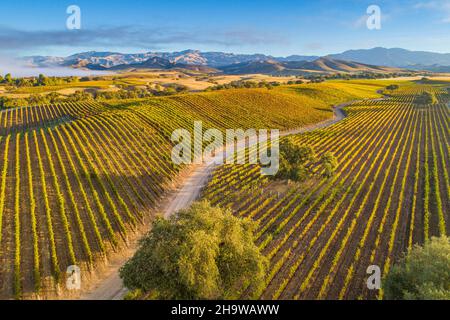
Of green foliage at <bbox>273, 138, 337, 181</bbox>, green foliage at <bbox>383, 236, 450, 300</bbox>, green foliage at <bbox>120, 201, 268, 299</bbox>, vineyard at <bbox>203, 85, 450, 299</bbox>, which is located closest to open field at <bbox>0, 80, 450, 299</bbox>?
vineyard at <bbox>203, 85, 450, 299</bbox>

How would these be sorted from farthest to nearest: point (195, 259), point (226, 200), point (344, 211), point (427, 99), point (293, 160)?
1. point (427, 99)
2. point (293, 160)
3. point (226, 200)
4. point (344, 211)
5. point (195, 259)

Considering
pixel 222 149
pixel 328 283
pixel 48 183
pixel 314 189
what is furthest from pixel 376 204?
pixel 48 183

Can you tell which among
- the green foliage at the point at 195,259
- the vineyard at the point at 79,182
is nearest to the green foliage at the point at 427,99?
the vineyard at the point at 79,182

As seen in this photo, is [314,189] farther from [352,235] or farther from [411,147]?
[411,147]

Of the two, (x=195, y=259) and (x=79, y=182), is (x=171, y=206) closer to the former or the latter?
(x=79, y=182)

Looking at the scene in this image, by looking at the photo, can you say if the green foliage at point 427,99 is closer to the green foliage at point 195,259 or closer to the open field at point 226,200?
the open field at point 226,200

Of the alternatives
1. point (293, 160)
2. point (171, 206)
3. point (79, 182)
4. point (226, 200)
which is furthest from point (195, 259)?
point (79, 182)
